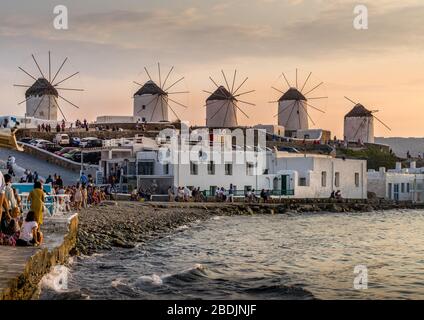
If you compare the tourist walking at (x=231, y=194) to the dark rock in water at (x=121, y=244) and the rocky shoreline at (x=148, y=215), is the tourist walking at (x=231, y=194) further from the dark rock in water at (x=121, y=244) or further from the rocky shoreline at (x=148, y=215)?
the dark rock in water at (x=121, y=244)

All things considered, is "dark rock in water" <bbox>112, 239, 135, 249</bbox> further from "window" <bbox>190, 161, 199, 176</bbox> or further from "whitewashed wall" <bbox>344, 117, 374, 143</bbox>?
"whitewashed wall" <bbox>344, 117, 374, 143</bbox>

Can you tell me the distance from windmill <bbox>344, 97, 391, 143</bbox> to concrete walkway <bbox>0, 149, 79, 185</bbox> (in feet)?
189

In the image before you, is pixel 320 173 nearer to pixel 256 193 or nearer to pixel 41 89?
pixel 256 193

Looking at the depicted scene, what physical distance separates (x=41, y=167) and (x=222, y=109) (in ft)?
166

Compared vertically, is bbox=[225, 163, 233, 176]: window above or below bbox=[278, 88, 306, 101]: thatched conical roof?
below

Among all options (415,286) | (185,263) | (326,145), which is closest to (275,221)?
(185,263)

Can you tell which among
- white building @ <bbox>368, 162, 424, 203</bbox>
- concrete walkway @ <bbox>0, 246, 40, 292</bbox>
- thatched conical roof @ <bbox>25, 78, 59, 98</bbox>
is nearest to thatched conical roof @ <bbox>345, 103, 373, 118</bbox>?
white building @ <bbox>368, 162, 424, 203</bbox>

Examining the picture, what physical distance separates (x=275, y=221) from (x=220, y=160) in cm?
1000

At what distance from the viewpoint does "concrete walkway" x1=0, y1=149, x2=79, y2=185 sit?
41.5 meters

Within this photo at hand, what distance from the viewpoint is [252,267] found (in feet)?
59.2
